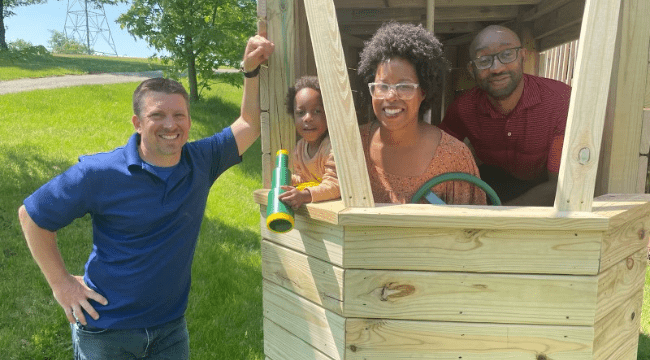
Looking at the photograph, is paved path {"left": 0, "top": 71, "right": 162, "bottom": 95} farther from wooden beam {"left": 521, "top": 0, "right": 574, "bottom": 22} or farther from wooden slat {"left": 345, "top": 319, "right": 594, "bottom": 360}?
wooden slat {"left": 345, "top": 319, "right": 594, "bottom": 360}

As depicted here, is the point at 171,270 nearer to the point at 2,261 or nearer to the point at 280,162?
the point at 280,162

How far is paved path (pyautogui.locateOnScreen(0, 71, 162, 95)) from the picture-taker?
547 inches

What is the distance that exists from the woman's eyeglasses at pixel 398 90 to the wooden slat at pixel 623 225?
75 centimetres

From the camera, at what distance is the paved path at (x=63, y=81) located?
1388 centimetres

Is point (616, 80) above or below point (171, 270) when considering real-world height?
above

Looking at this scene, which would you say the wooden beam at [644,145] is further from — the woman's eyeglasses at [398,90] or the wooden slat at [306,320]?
the wooden slat at [306,320]

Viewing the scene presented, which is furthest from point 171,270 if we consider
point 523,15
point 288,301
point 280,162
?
point 523,15

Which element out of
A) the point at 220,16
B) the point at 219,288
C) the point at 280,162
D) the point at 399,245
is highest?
the point at 220,16

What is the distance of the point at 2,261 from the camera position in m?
4.52

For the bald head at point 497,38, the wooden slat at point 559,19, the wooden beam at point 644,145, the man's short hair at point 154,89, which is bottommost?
the wooden beam at point 644,145

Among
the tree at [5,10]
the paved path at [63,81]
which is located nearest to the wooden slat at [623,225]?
the tree at [5,10]

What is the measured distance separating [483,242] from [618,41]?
1.08 meters

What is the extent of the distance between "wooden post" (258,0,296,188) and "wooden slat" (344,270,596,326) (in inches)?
31.9

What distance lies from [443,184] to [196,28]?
9.56m
